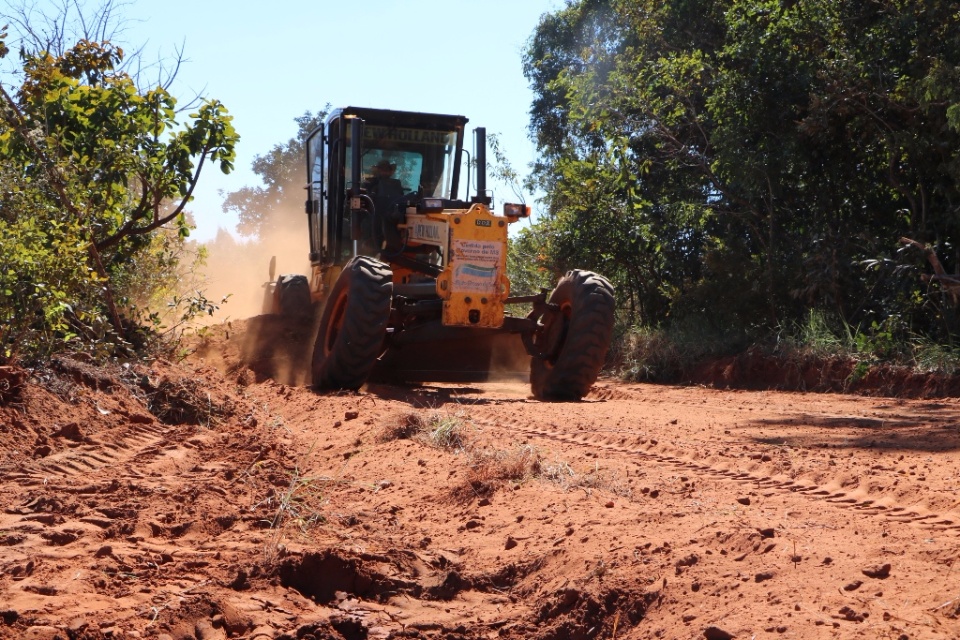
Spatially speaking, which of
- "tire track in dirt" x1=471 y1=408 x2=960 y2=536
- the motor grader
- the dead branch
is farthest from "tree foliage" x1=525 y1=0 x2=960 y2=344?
"tire track in dirt" x1=471 y1=408 x2=960 y2=536

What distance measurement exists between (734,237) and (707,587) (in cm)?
1212

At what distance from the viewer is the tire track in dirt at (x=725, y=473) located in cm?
461

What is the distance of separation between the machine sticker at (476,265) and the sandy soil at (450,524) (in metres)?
2.31

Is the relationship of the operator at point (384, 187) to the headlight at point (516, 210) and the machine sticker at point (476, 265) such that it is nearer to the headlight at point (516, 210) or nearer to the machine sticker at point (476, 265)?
the headlight at point (516, 210)

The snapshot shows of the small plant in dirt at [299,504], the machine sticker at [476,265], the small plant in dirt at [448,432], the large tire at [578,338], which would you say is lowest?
the small plant in dirt at [299,504]

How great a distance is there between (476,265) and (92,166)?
3.74 metres

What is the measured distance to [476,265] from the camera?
33.4 ft

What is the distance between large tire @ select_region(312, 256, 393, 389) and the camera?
9750mm

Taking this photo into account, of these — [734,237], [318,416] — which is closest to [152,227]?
[318,416]

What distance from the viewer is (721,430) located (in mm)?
7863

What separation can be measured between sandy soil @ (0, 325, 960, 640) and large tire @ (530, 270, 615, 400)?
7.59 feet

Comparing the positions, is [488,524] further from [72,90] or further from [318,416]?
[72,90]

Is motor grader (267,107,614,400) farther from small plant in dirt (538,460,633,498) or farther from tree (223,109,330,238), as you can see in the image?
tree (223,109,330,238)

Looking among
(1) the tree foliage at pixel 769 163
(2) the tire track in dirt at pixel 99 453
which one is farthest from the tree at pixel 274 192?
(2) the tire track in dirt at pixel 99 453
